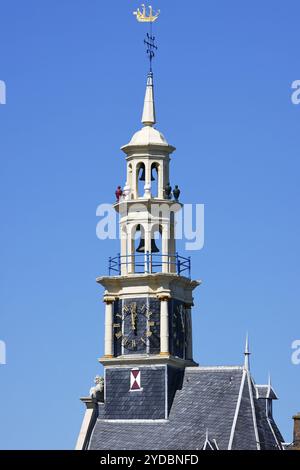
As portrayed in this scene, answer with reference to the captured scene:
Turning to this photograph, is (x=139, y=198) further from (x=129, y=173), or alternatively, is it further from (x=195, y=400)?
(x=195, y=400)

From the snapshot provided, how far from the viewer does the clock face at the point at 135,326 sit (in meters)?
129

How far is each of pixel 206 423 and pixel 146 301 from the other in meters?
8.13

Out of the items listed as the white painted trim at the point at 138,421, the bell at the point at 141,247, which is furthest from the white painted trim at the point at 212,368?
the bell at the point at 141,247

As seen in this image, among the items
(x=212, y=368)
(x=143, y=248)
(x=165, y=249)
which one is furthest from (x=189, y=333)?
(x=143, y=248)

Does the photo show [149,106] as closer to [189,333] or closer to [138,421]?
[189,333]

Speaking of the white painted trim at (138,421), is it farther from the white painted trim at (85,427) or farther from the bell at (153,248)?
the bell at (153,248)

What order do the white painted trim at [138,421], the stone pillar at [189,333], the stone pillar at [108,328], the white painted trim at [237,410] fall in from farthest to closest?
the stone pillar at [189,333] → the stone pillar at [108,328] → the white painted trim at [138,421] → the white painted trim at [237,410]

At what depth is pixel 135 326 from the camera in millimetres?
129375

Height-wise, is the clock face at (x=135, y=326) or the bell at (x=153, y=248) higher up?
the bell at (x=153, y=248)

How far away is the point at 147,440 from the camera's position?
127m

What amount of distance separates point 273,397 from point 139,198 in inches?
531

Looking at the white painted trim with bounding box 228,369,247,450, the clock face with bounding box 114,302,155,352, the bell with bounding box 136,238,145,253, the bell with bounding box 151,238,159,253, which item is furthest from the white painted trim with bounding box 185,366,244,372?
the bell with bounding box 136,238,145,253

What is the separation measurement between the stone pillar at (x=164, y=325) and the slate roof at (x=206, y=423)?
89.1 inches
